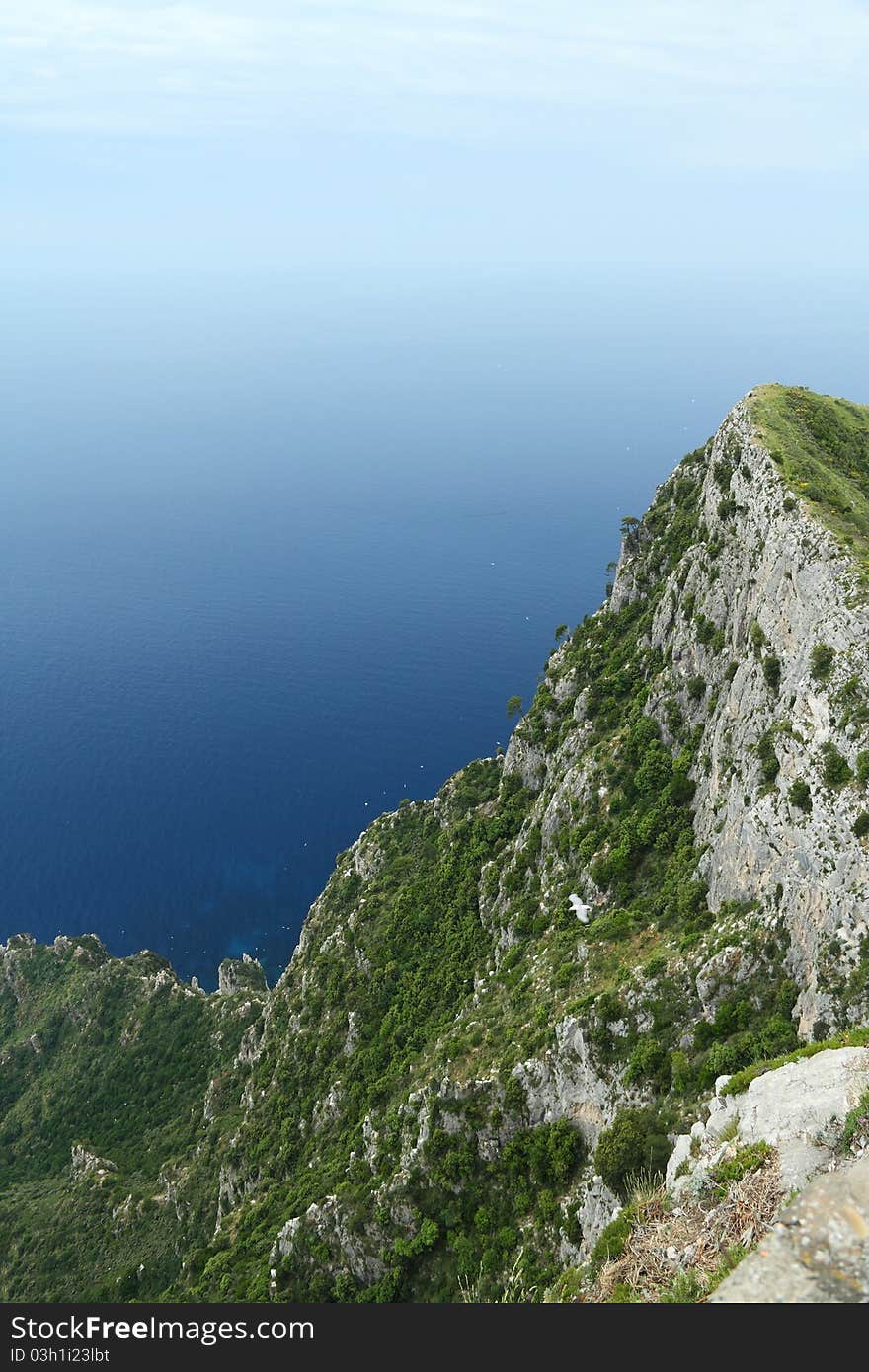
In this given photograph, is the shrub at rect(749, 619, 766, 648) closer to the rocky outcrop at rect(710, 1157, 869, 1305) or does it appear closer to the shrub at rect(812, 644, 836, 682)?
the shrub at rect(812, 644, 836, 682)

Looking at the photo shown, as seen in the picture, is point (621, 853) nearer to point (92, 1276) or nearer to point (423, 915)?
point (423, 915)

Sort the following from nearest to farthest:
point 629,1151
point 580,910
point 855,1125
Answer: point 855,1125, point 629,1151, point 580,910

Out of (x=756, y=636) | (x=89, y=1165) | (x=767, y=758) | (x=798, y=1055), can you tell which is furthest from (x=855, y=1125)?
(x=89, y=1165)

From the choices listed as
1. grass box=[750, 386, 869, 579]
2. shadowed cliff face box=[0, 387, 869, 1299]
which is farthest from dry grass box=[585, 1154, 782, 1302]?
grass box=[750, 386, 869, 579]

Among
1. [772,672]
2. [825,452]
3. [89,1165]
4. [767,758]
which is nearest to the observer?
[767,758]

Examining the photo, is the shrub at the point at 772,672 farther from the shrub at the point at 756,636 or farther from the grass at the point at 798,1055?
the grass at the point at 798,1055

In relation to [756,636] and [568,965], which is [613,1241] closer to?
[568,965]

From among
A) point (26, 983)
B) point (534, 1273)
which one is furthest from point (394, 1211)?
point (26, 983)
